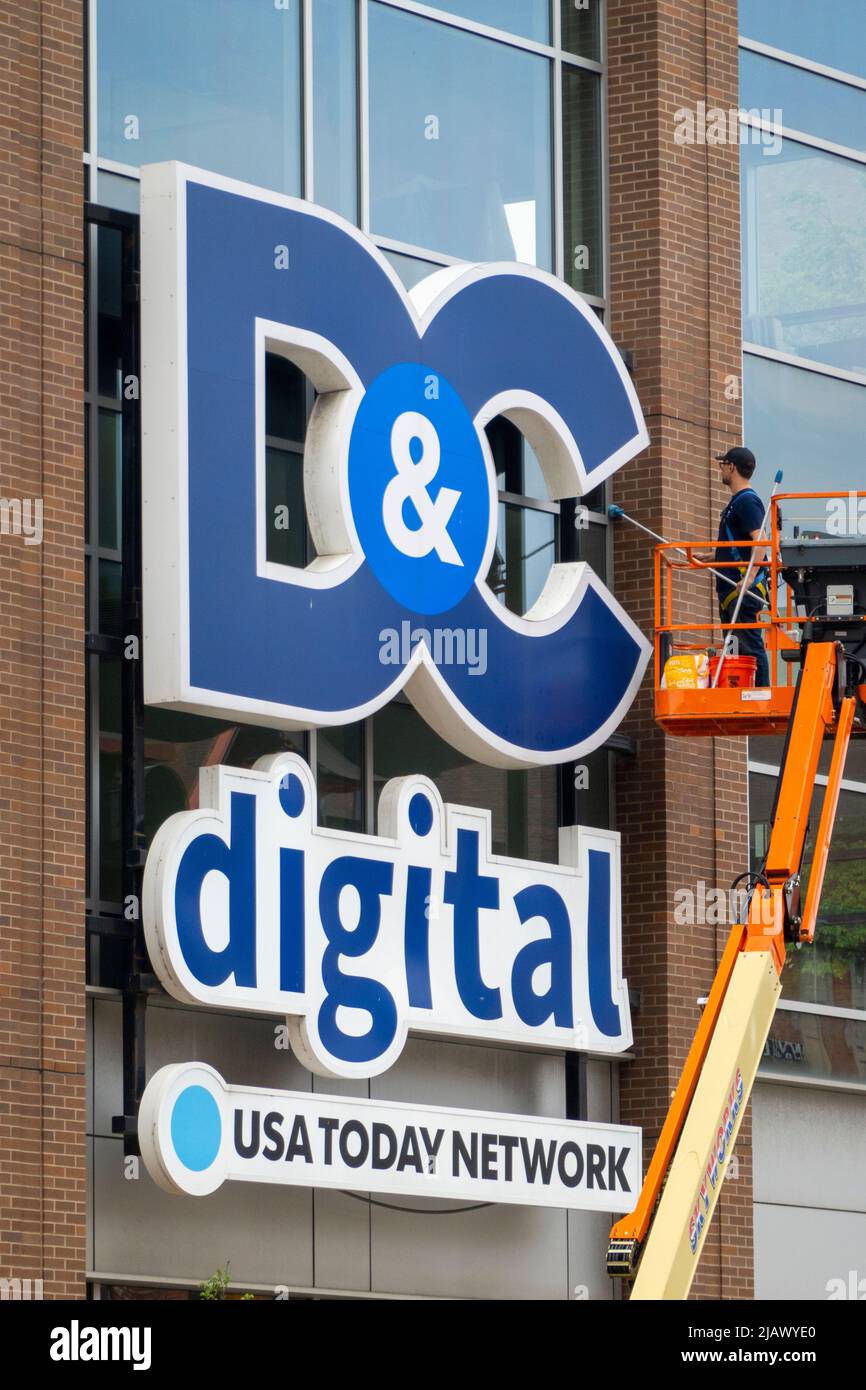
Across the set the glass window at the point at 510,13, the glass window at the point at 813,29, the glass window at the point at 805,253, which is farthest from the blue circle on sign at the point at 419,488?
the glass window at the point at 813,29

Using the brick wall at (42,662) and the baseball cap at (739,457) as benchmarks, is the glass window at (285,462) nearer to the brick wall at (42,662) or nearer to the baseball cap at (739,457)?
the brick wall at (42,662)

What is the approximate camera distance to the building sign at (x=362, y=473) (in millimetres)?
18516

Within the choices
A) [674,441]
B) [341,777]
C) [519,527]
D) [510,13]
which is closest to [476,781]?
[341,777]

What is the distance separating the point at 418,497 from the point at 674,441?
155 inches

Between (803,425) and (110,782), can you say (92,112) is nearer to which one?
(110,782)

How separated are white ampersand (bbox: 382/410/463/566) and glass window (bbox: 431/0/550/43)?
446cm

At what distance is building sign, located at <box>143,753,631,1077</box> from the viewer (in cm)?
1828

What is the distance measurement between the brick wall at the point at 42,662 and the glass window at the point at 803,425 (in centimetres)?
888

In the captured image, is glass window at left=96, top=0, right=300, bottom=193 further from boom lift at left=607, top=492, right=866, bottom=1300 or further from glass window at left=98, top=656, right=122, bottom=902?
boom lift at left=607, top=492, right=866, bottom=1300

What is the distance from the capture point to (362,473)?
19969 mm

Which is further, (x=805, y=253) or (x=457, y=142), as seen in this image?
(x=805, y=253)

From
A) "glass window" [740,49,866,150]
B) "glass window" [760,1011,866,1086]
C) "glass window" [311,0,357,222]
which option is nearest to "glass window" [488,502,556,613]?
"glass window" [311,0,357,222]

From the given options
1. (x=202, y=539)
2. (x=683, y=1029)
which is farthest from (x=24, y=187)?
(x=683, y=1029)

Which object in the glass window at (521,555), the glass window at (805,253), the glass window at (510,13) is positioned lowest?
the glass window at (521,555)
